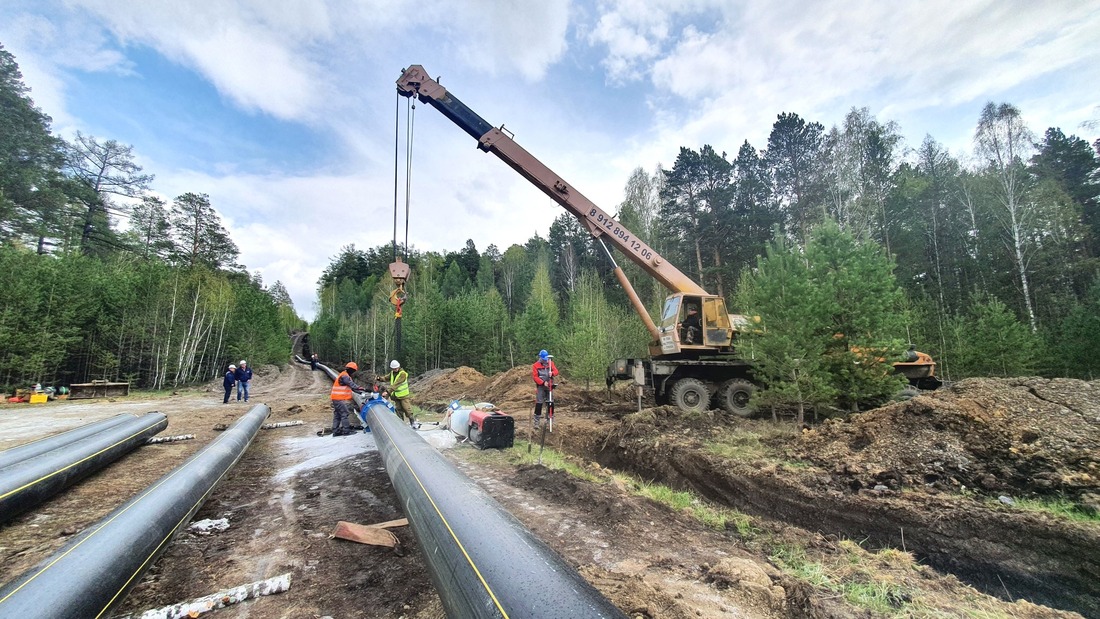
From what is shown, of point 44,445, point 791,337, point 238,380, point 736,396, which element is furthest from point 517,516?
point 238,380

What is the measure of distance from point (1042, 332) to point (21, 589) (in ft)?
85.2

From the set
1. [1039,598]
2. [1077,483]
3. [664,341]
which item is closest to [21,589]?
[1039,598]

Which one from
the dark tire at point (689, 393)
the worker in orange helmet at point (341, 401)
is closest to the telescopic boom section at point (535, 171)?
the dark tire at point (689, 393)

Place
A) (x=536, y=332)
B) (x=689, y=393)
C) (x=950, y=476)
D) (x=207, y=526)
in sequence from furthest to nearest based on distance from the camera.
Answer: (x=536, y=332), (x=689, y=393), (x=950, y=476), (x=207, y=526)

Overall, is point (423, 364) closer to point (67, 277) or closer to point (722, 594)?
point (67, 277)

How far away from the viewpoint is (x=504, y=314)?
1097 inches

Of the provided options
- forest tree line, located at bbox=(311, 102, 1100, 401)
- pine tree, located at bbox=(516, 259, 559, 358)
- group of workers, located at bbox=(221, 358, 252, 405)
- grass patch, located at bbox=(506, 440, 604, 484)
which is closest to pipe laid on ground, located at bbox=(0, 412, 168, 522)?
grass patch, located at bbox=(506, 440, 604, 484)

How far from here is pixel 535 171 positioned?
10.4m

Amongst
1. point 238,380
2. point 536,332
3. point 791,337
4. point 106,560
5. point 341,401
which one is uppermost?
point 536,332

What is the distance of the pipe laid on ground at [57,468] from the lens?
12.4ft

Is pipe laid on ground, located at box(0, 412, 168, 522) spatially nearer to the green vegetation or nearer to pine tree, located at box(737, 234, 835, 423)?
the green vegetation

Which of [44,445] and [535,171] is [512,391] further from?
[44,445]

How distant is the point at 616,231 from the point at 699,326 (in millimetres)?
3072

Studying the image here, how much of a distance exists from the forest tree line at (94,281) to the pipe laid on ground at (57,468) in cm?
1587
